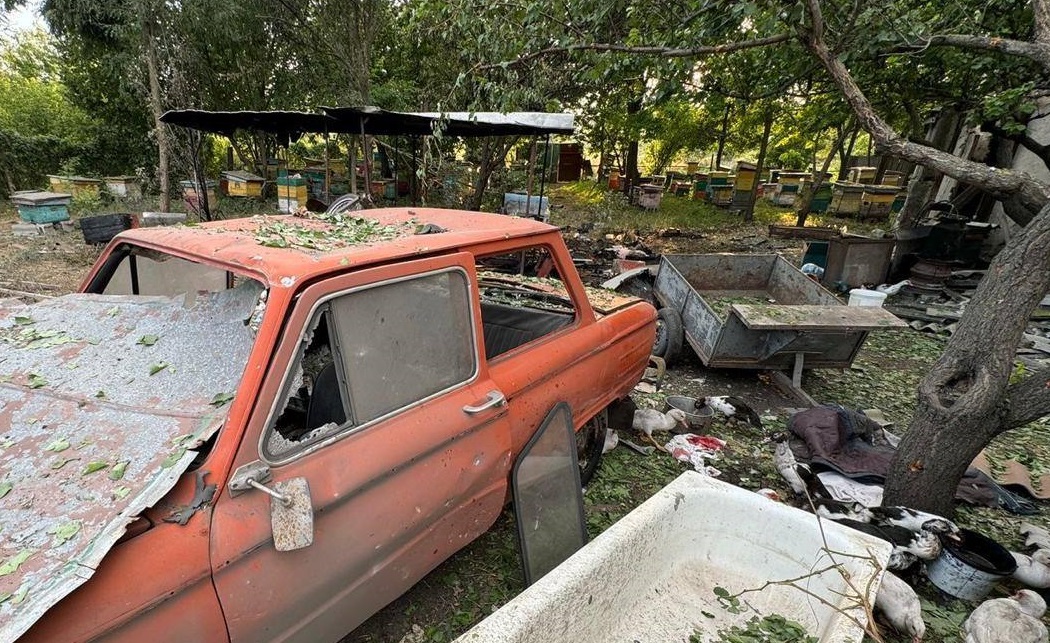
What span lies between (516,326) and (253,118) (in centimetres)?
614

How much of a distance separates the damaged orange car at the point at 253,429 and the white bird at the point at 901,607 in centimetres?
172

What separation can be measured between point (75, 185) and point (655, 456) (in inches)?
559

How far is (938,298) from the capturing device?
27.5 ft

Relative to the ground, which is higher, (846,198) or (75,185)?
(846,198)

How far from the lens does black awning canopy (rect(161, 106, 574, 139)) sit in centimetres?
704

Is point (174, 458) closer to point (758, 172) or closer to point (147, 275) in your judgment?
point (147, 275)

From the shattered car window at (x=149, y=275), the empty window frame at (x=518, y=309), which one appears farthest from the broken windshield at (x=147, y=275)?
the empty window frame at (x=518, y=309)

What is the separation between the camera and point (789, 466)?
3.75 metres

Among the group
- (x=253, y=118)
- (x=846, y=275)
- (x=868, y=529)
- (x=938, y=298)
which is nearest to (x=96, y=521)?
(x=868, y=529)

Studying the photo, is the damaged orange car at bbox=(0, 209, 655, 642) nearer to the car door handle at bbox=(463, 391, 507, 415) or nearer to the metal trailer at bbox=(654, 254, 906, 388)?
the car door handle at bbox=(463, 391, 507, 415)

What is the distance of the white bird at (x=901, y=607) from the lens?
2332 millimetres

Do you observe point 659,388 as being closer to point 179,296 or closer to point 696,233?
point 179,296

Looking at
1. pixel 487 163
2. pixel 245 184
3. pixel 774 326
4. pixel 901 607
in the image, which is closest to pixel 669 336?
pixel 774 326

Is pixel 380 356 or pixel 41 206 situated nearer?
pixel 380 356
